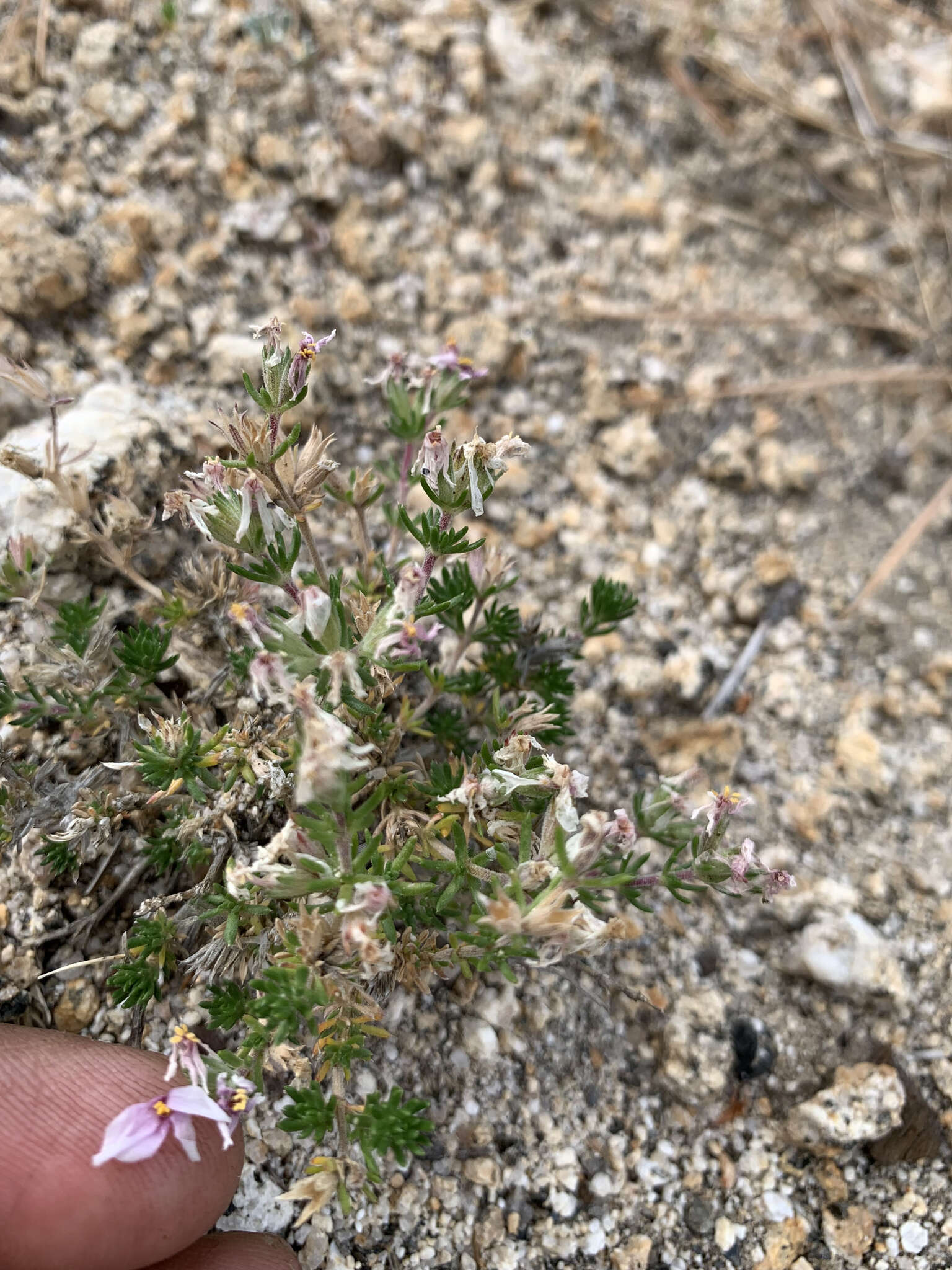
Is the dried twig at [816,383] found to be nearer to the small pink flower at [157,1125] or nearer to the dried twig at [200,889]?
the dried twig at [200,889]

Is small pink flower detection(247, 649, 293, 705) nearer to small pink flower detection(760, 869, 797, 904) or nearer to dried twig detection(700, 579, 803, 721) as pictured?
small pink flower detection(760, 869, 797, 904)

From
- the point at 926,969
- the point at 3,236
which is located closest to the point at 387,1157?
the point at 926,969

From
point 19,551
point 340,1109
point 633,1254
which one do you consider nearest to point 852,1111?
point 633,1254

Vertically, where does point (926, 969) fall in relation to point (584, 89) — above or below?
below

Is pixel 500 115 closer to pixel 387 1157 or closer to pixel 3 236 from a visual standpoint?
pixel 3 236

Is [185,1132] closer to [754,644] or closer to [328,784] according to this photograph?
[328,784]

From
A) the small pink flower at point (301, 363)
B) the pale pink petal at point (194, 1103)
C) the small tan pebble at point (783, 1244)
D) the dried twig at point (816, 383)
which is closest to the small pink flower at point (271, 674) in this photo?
the small pink flower at point (301, 363)
